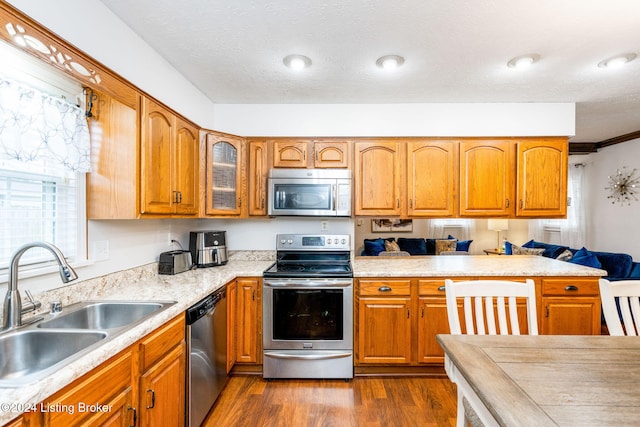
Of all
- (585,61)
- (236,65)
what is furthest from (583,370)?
(236,65)

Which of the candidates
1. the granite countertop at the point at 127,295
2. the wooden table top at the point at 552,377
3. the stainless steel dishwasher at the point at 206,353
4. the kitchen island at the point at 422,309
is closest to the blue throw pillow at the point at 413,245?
the kitchen island at the point at 422,309

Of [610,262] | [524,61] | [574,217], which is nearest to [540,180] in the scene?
[524,61]

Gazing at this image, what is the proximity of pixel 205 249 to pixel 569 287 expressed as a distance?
10.0 ft

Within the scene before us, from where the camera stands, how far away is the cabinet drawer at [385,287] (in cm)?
257

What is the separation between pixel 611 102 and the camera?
3.04m

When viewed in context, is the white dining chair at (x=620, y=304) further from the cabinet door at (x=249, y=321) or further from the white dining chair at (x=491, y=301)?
the cabinet door at (x=249, y=321)

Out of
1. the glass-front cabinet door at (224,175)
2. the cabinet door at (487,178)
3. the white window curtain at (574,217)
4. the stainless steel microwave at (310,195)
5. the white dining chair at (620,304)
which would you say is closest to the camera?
the white dining chair at (620,304)

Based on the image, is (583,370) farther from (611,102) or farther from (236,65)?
(611,102)

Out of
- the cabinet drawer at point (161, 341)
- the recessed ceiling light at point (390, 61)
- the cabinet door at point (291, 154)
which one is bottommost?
the cabinet drawer at point (161, 341)

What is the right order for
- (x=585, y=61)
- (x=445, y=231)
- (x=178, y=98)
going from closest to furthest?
1. (x=585, y=61)
2. (x=178, y=98)
3. (x=445, y=231)

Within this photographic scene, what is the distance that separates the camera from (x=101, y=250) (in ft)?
6.21

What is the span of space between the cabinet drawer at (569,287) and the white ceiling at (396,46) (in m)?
1.63

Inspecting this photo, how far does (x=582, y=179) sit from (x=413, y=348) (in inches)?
195

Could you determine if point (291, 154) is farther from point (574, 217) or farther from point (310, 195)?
point (574, 217)
